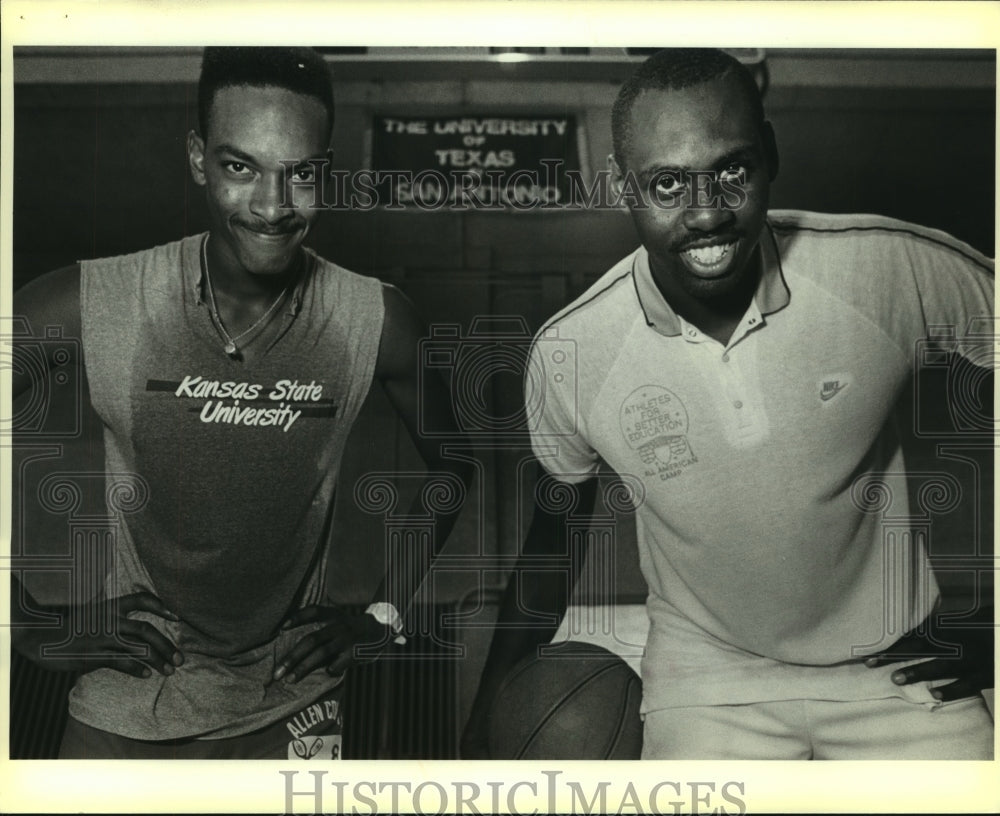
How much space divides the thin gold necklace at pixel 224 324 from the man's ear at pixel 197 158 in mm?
156

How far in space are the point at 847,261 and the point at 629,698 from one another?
124cm

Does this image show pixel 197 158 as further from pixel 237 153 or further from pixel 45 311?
pixel 45 311

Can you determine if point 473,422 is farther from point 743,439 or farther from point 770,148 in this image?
point 770,148

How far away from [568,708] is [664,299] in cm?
107

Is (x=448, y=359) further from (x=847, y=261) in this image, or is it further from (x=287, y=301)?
(x=847, y=261)

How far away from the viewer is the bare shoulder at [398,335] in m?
3.04

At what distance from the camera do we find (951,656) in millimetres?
3047

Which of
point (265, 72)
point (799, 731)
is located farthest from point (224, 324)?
point (799, 731)

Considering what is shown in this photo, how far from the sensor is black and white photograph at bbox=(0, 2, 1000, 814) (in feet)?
9.84

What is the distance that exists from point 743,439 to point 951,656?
783 mm

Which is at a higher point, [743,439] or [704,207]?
[704,207]

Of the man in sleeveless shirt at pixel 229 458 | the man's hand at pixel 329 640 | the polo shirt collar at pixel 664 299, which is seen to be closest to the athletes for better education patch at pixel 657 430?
the polo shirt collar at pixel 664 299

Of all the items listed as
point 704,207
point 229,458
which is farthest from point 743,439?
point 229,458

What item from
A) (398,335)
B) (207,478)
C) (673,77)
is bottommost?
(207,478)
